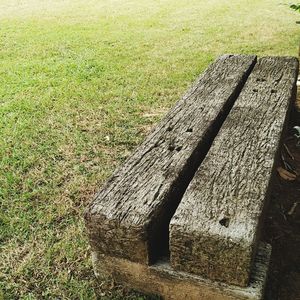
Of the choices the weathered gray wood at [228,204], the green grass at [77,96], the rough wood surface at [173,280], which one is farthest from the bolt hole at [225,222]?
the green grass at [77,96]

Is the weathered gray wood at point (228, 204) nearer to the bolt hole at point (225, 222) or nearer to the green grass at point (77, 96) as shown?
the bolt hole at point (225, 222)

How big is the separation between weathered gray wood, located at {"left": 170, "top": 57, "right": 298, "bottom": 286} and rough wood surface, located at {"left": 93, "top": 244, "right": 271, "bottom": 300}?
45mm

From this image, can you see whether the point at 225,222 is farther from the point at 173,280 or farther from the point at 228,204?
the point at 173,280

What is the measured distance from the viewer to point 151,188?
1885mm

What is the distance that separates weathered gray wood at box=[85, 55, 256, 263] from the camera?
1.75 meters

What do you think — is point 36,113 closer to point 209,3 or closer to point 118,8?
point 118,8

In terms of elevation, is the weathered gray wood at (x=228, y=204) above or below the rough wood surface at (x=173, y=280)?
above

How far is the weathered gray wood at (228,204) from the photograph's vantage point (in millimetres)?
1613

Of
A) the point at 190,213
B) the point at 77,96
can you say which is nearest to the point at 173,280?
the point at 190,213

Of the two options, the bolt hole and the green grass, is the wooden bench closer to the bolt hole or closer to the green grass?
the bolt hole

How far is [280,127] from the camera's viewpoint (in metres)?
2.41

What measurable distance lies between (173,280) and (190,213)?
0.33 m

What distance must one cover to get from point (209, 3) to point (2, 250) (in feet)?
28.6

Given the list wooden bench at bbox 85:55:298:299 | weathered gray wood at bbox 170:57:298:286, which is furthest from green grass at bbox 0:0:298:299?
weathered gray wood at bbox 170:57:298:286
